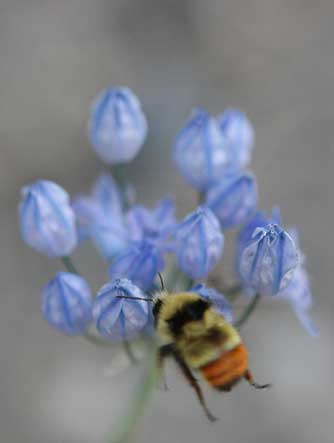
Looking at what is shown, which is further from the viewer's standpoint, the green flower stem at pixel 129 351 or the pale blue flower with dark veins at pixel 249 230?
the green flower stem at pixel 129 351

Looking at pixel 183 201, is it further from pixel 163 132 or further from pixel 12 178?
pixel 12 178

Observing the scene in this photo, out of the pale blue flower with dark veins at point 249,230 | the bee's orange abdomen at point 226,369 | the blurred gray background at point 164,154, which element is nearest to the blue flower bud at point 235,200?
the pale blue flower with dark veins at point 249,230

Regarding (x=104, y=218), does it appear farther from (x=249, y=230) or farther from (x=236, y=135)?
(x=249, y=230)

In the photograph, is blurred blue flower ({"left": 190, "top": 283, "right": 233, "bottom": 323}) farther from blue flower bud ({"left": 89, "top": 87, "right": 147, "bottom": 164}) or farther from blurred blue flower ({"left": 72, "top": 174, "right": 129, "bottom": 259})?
blue flower bud ({"left": 89, "top": 87, "right": 147, "bottom": 164})

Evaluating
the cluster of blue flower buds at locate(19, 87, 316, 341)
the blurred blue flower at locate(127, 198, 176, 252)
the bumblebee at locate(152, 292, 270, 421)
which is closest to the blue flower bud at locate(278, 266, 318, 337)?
the cluster of blue flower buds at locate(19, 87, 316, 341)

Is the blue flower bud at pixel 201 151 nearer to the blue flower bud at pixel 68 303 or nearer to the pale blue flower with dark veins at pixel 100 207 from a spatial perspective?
the pale blue flower with dark veins at pixel 100 207

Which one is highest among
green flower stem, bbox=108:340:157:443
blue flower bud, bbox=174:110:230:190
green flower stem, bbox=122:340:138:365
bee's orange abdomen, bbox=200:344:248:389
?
blue flower bud, bbox=174:110:230:190

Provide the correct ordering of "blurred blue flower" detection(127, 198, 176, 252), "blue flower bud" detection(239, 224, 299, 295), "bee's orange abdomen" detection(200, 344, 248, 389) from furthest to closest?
"blurred blue flower" detection(127, 198, 176, 252), "blue flower bud" detection(239, 224, 299, 295), "bee's orange abdomen" detection(200, 344, 248, 389)
